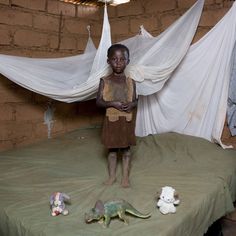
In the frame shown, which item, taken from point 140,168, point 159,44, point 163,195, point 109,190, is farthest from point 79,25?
point 163,195

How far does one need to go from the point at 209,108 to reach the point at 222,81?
9.6 inches

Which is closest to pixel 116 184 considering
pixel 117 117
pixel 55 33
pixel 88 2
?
pixel 117 117

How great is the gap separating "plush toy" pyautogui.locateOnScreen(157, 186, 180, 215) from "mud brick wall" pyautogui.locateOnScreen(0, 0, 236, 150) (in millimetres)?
1238

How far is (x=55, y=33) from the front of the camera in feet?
9.15

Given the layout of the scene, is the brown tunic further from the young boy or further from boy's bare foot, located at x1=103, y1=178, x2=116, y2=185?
boy's bare foot, located at x1=103, y1=178, x2=116, y2=185

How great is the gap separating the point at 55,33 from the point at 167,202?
2050 mm

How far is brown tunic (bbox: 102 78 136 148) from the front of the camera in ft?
5.42

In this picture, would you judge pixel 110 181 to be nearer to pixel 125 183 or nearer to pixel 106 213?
pixel 125 183

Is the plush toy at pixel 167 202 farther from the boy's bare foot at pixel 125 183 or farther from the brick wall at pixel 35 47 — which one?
the brick wall at pixel 35 47

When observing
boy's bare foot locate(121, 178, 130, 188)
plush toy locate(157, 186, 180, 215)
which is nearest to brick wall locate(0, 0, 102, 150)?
boy's bare foot locate(121, 178, 130, 188)

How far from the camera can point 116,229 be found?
1.23 metres

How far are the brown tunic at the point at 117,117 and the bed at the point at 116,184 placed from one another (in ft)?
0.90

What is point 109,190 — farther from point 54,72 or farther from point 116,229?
point 54,72

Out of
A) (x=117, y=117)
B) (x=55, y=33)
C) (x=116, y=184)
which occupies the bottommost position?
(x=116, y=184)
